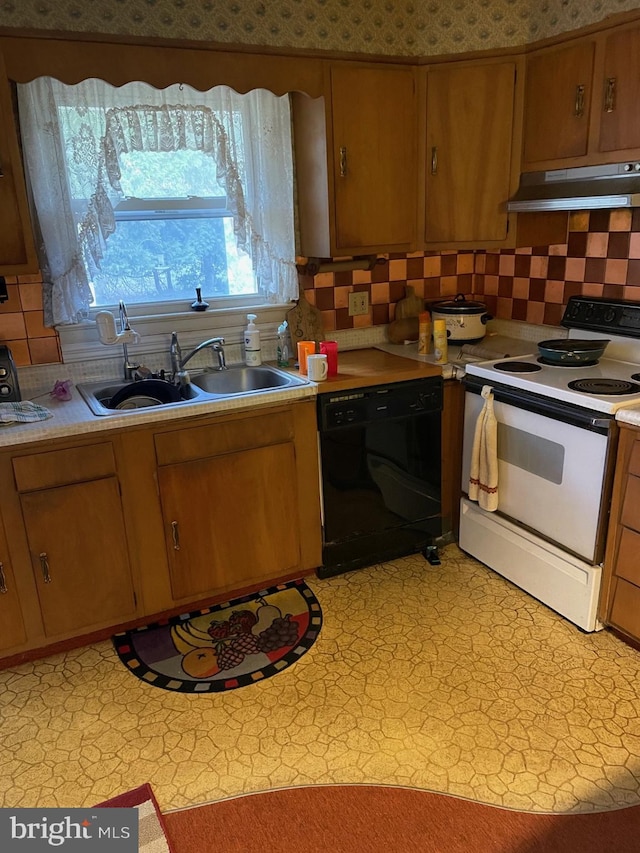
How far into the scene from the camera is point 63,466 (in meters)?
2.16

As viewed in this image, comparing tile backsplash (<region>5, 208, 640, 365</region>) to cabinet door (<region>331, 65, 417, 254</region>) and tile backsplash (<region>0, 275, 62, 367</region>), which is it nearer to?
tile backsplash (<region>0, 275, 62, 367</region>)

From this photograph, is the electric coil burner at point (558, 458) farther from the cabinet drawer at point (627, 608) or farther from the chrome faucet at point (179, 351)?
the chrome faucet at point (179, 351)

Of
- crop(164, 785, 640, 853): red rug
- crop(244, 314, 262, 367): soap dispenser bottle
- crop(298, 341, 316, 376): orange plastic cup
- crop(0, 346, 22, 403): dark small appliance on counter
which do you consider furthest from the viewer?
crop(244, 314, 262, 367): soap dispenser bottle

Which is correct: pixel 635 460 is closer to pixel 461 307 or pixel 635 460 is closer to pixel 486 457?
pixel 486 457

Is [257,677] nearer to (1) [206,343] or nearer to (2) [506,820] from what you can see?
(2) [506,820]

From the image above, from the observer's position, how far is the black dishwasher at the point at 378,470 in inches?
102

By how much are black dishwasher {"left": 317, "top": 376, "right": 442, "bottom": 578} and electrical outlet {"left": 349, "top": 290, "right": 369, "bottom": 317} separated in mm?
631

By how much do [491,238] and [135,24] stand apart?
1.63m

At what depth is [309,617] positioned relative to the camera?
99.7 inches

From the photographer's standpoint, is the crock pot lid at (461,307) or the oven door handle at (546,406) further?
the crock pot lid at (461,307)

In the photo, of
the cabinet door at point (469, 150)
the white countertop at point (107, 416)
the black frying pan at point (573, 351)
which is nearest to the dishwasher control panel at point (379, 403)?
the white countertop at point (107, 416)

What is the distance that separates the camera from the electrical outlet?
10.2 ft

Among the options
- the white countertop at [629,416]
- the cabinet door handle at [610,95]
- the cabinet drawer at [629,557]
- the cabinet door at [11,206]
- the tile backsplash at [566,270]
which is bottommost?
the cabinet drawer at [629,557]

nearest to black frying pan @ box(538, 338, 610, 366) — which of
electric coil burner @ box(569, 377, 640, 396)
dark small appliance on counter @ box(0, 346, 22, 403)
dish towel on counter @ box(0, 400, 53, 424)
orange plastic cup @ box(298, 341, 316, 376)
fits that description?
electric coil burner @ box(569, 377, 640, 396)
